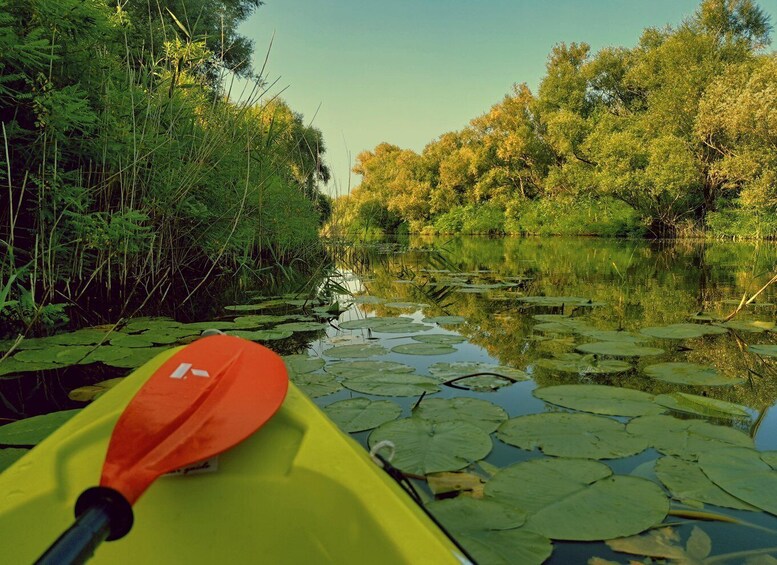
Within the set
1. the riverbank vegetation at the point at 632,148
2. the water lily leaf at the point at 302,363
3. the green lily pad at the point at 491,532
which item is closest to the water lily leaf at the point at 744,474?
the green lily pad at the point at 491,532

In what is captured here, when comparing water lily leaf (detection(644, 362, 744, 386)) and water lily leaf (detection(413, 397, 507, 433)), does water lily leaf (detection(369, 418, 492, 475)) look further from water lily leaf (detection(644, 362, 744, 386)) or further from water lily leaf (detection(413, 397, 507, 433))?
water lily leaf (detection(644, 362, 744, 386))

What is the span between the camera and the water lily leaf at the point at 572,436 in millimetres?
1383

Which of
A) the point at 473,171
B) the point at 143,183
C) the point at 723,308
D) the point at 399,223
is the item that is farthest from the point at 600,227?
the point at 143,183

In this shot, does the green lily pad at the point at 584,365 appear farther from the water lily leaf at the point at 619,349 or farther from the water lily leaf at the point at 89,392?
the water lily leaf at the point at 89,392

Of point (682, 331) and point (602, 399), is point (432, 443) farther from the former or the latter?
point (682, 331)

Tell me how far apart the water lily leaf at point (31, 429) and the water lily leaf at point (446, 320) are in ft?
7.37

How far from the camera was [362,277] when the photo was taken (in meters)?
6.55

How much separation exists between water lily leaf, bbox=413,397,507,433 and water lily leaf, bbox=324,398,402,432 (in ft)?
0.31

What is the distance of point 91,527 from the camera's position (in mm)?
560

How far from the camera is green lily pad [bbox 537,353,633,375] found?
221 centimetres

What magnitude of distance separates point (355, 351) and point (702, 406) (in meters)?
1.52

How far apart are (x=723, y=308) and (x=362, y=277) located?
4006 mm

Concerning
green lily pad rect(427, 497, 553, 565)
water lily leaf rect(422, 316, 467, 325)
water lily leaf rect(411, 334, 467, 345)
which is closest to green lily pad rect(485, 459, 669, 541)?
green lily pad rect(427, 497, 553, 565)

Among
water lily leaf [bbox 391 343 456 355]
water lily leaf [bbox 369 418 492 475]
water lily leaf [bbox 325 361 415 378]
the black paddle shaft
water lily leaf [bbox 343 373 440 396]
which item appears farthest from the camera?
water lily leaf [bbox 391 343 456 355]
